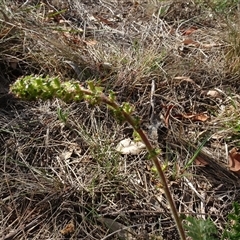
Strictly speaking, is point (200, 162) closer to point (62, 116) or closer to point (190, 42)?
point (62, 116)

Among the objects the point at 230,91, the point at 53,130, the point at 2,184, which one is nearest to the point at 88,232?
the point at 2,184

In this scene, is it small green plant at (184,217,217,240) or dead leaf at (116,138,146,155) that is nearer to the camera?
small green plant at (184,217,217,240)

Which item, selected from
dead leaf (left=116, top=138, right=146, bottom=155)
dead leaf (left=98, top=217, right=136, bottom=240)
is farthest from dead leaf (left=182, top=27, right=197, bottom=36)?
dead leaf (left=98, top=217, right=136, bottom=240)

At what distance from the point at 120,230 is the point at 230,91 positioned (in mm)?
1067

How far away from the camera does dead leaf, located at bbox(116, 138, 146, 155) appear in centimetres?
218

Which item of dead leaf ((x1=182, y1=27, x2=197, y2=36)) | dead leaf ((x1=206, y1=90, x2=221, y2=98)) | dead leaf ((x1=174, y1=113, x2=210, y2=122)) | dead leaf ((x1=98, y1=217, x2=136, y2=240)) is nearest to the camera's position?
dead leaf ((x1=98, y1=217, x2=136, y2=240))

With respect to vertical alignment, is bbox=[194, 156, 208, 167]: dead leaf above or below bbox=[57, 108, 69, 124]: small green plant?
below

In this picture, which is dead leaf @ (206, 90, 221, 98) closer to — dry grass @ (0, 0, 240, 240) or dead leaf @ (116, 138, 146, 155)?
dry grass @ (0, 0, 240, 240)

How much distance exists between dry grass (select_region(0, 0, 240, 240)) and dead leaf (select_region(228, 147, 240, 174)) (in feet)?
0.08

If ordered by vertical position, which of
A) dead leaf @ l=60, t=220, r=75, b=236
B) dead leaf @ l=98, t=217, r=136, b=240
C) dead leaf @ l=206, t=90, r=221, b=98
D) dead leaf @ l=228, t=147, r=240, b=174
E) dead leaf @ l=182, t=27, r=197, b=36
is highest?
dead leaf @ l=182, t=27, r=197, b=36

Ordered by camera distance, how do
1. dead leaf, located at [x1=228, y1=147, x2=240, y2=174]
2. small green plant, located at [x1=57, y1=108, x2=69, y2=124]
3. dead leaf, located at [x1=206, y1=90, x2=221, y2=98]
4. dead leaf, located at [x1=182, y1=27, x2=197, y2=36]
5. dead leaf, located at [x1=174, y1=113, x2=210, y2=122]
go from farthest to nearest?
dead leaf, located at [x1=182, y1=27, x2=197, y2=36], dead leaf, located at [x1=206, y1=90, x2=221, y2=98], dead leaf, located at [x1=174, y1=113, x2=210, y2=122], small green plant, located at [x1=57, y1=108, x2=69, y2=124], dead leaf, located at [x1=228, y1=147, x2=240, y2=174]

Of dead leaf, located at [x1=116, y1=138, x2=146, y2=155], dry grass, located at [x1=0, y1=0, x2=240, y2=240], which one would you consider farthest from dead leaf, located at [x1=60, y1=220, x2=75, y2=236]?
dead leaf, located at [x1=116, y1=138, x2=146, y2=155]

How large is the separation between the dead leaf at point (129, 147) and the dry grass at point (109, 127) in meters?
0.03

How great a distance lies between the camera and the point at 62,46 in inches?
105
